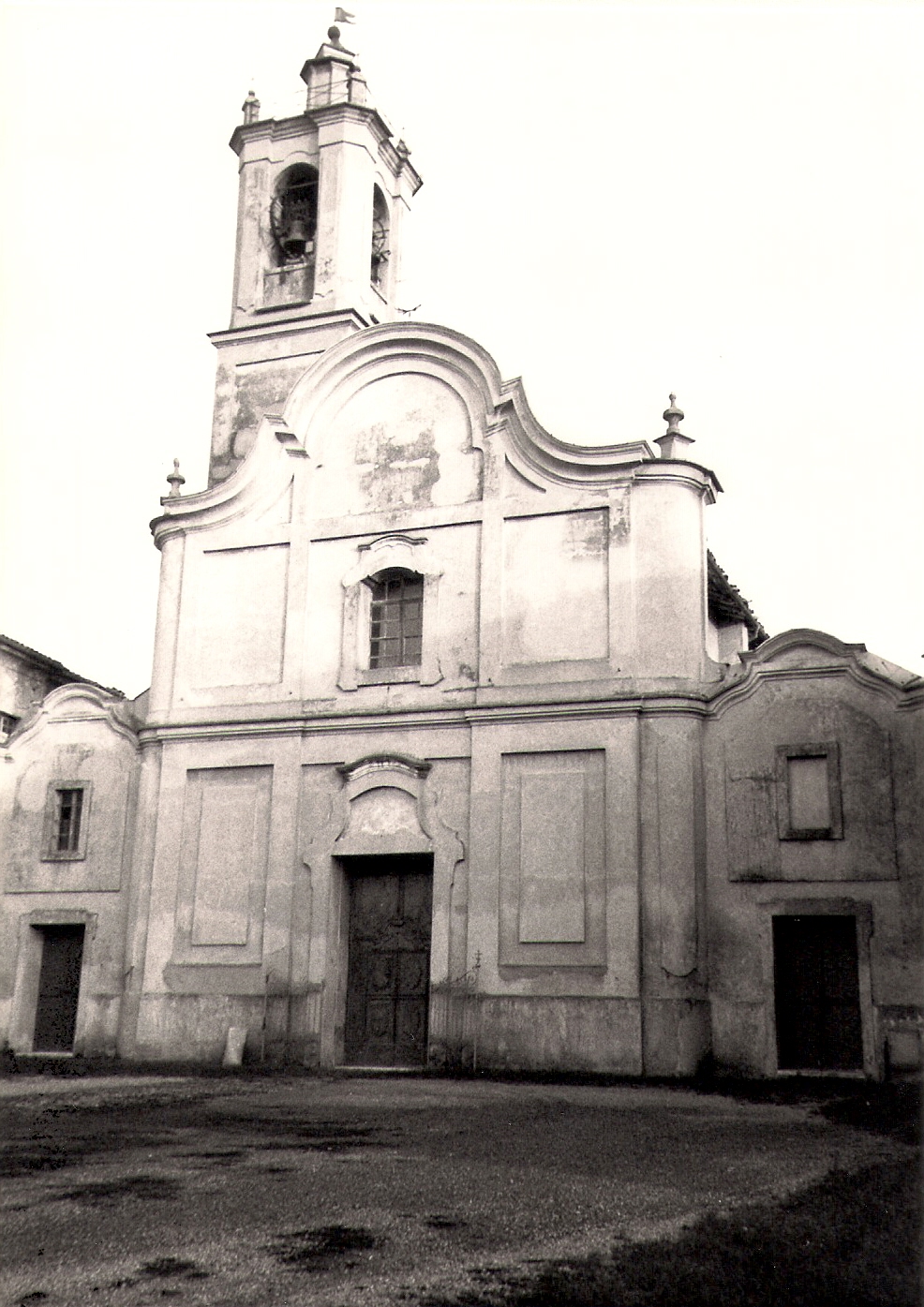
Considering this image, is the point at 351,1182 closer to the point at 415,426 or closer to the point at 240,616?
the point at 240,616

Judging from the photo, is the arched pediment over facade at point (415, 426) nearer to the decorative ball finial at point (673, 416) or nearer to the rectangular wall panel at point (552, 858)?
the decorative ball finial at point (673, 416)

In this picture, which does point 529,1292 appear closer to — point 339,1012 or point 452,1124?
point 452,1124

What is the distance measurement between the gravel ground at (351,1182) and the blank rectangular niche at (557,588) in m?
6.90

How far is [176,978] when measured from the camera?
19984 mm

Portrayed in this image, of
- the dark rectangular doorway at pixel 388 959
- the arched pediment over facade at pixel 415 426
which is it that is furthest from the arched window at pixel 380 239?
the dark rectangular doorway at pixel 388 959

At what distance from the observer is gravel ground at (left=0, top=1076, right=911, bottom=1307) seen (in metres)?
6.53

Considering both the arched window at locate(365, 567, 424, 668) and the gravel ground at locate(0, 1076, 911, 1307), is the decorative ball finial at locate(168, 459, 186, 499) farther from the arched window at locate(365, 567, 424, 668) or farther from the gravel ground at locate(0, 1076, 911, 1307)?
the gravel ground at locate(0, 1076, 911, 1307)

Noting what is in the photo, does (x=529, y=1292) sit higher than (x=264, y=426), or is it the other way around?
(x=264, y=426)

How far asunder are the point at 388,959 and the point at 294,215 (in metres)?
14.8

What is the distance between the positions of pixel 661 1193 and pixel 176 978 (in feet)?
42.0

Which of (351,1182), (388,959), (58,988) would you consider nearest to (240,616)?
(388,959)

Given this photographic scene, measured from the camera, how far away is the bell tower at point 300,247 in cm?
2480

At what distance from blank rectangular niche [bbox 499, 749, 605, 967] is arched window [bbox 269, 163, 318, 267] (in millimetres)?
12191

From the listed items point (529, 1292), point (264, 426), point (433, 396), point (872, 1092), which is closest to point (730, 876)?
point (872, 1092)
